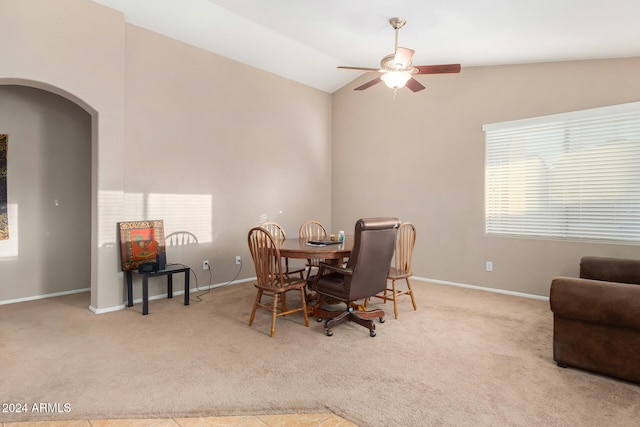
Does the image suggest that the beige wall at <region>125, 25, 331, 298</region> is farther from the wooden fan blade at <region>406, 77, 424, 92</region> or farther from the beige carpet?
the wooden fan blade at <region>406, 77, 424, 92</region>

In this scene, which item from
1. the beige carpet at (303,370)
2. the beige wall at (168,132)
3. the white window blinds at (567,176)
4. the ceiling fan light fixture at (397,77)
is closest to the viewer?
the beige carpet at (303,370)

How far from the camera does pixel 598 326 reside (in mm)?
2268

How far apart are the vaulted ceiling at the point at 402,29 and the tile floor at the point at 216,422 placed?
11.1ft

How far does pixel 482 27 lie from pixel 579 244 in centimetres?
261

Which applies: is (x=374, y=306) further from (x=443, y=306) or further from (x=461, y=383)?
(x=461, y=383)

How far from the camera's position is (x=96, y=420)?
74.5 inches

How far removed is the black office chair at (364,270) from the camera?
113 inches

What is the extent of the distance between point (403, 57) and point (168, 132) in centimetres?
286

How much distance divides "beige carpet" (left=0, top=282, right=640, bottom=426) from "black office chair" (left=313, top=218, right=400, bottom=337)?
132 millimetres

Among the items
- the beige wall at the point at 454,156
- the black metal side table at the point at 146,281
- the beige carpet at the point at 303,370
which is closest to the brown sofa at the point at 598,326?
the beige carpet at the point at 303,370

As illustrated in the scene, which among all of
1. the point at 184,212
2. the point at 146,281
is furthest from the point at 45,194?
the point at 146,281

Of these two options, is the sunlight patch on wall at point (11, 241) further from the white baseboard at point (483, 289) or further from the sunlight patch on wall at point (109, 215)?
the white baseboard at point (483, 289)

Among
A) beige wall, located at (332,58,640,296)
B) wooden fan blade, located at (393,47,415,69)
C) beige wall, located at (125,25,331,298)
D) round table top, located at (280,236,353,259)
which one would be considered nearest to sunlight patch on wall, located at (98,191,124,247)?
beige wall, located at (125,25,331,298)

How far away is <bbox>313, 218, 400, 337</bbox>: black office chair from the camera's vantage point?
2871mm
